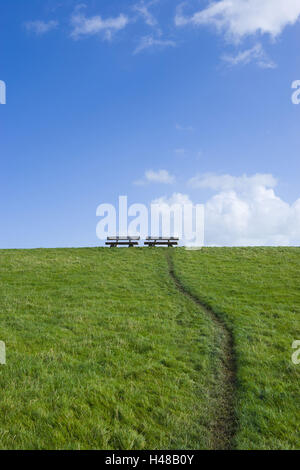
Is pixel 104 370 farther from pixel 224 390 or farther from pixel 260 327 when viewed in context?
pixel 260 327

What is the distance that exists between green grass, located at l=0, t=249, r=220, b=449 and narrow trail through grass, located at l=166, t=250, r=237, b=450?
263 millimetres

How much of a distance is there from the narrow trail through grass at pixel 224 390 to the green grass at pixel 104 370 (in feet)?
0.86

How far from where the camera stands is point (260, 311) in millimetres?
16219

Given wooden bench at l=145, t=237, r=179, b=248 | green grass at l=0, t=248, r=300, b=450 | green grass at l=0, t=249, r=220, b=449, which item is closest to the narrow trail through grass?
green grass at l=0, t=248, r=300, b=450

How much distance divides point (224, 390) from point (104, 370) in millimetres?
3642

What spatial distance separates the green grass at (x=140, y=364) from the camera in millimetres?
6926

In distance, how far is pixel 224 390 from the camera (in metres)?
8.87

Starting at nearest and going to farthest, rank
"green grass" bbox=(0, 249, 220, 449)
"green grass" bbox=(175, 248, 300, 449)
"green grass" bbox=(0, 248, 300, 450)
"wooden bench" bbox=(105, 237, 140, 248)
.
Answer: "green grass" bbox=(0, 249, 220, 449), "green grass" bbox=(0, 248, 300, 450), "green grass" bbox=(175, 248, 300, 449), "wooden bench" bbox=(105, 237, 140, 248)

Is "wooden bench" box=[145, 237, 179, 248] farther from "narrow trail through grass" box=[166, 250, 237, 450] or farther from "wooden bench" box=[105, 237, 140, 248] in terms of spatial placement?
"narrow trail through grass" box=[166, 250, 237, 450]

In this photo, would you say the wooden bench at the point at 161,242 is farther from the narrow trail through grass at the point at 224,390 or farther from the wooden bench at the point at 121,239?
the narrow trail through grass at the point at 224,390

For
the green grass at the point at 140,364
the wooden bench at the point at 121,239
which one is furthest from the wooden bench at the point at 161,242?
the green grass at the point at 140,364

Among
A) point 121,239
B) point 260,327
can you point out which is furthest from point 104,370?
point 121,239

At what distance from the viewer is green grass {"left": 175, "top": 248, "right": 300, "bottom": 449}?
7.42 meters
